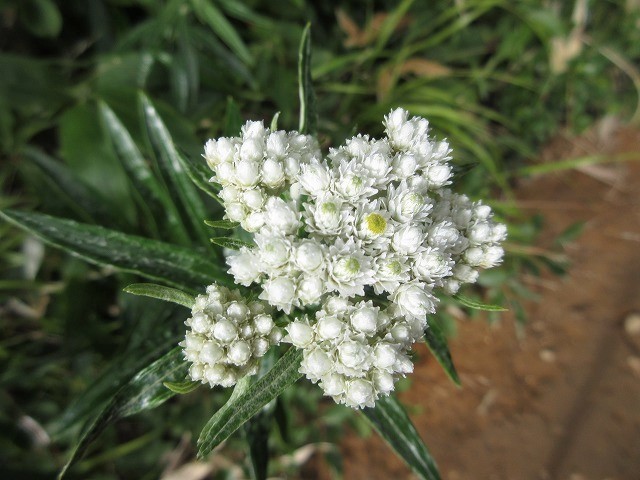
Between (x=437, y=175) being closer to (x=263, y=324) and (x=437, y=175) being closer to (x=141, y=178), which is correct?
(x=263, y=324)

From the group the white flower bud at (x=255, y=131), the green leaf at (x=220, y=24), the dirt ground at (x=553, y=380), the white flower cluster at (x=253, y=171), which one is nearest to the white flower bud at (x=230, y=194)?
the white flower cluster at (x=253, y=171)

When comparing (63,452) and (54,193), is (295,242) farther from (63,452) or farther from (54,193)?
(63,452)

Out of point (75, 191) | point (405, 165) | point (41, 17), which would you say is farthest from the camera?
point (41, 17)

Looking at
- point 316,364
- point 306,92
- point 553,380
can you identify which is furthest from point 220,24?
point 553,380

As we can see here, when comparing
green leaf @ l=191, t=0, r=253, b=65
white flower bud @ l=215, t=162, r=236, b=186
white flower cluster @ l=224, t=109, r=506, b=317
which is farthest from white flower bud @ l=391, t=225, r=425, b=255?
green leaf @ l=191, t=0, r=253, b=65

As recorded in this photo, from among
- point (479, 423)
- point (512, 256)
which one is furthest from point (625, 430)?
point (512, 256)

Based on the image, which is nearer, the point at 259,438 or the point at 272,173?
the point at 272,173

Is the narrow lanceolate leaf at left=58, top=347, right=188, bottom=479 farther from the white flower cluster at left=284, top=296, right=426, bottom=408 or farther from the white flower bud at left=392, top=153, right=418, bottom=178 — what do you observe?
the white flower bud at left=392, top=153, right=418, bottom=178
